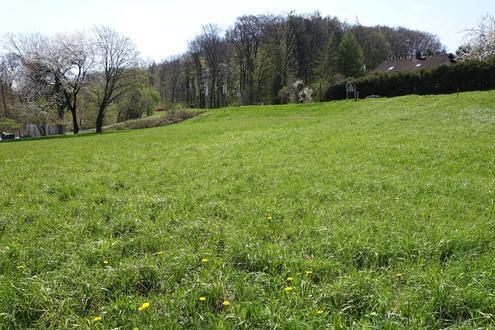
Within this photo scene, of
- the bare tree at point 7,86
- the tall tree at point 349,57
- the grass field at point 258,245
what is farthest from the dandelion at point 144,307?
the tall tree at point 349,57

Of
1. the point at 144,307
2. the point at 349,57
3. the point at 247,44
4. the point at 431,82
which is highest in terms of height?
the point at 247,44

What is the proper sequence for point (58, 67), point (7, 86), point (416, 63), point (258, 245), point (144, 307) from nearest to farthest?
point (144, 307) → point (258, 245) → point (58, 67) → point (7, 86) → point (416, 63)

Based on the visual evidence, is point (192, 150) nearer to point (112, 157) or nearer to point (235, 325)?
point (112, 157)

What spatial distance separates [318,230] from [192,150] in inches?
393

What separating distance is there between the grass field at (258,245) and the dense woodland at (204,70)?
1061 inches

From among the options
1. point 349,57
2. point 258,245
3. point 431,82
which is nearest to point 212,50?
point 349,57

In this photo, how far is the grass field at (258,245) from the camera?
129 inches

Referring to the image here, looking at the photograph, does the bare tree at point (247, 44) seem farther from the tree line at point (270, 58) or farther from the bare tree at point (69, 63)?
the bare tree at point (69, 63)

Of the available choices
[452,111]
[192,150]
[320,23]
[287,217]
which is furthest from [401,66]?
[287,217]

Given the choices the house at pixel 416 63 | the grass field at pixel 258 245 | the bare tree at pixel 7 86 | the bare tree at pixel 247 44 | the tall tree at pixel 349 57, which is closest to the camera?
the grass field at pixel 258 245

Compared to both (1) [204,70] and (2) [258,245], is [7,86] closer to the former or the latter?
(1) [204,70]

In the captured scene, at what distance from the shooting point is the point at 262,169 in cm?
949

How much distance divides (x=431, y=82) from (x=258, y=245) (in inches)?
1547

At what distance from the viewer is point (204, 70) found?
72.6m
